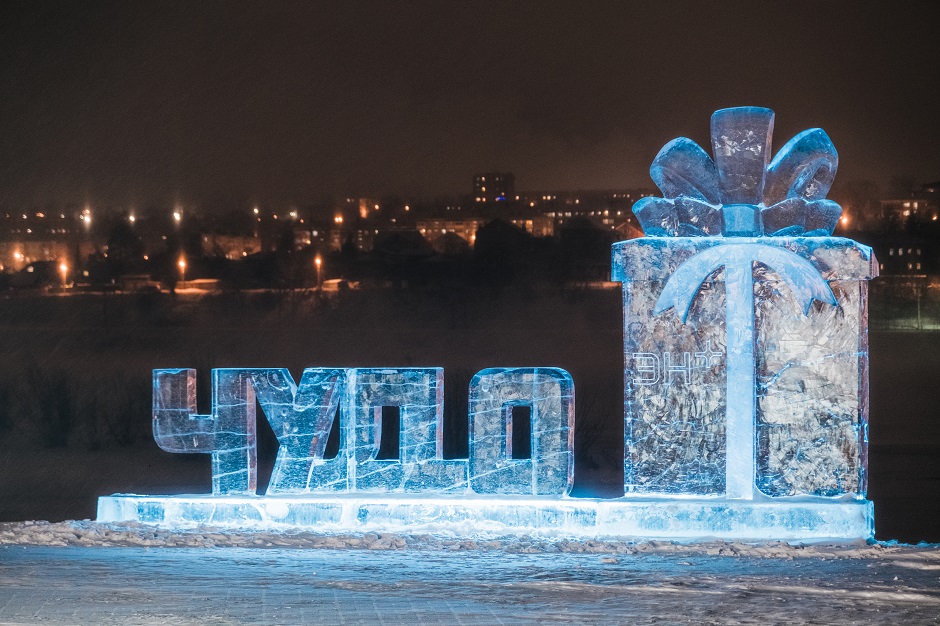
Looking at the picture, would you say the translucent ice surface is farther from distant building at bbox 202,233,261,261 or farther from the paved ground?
distant building at bbox 202,233,261,261

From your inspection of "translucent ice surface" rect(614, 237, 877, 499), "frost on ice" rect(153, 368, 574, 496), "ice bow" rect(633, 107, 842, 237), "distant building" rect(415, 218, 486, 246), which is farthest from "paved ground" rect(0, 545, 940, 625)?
"distant building" rect(415, 218, 486, 246)

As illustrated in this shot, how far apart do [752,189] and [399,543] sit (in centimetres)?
415

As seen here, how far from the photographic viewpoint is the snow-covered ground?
Answer: 6832mm

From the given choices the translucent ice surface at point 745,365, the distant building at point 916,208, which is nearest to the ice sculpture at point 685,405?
the translucent ice surface at point 745,365

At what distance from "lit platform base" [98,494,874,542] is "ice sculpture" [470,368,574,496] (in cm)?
17

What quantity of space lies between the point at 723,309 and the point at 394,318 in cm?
3357

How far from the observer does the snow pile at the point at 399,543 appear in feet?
28.5

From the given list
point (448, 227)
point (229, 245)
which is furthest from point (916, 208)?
point (229, 245)

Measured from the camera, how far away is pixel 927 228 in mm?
42781

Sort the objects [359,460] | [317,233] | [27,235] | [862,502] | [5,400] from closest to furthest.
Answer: [862,502]
[359,460]
[5,400]
[317,233]
[27,235]

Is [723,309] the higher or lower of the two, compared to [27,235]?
lower

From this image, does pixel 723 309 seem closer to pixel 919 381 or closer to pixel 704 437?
pixel 704 437

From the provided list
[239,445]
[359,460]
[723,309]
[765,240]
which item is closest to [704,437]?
[723,309]

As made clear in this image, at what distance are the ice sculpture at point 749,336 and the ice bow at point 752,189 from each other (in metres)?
0.01
